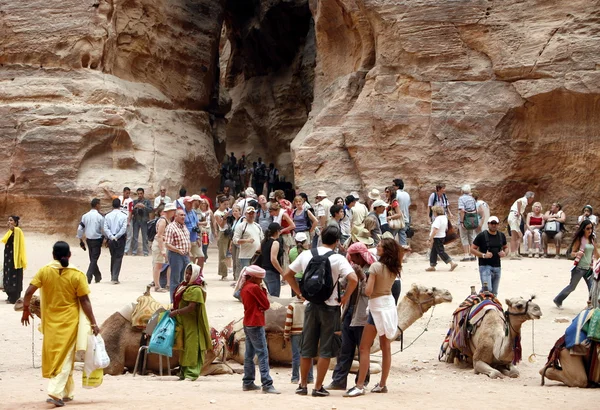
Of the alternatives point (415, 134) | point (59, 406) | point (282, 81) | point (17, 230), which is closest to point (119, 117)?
point (415, 134)

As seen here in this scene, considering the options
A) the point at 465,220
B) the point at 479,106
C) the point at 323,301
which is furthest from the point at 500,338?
the point at 479,106

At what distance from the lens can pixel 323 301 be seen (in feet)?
28.7

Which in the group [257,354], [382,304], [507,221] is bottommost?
[257,354]

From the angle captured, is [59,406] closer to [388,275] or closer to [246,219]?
[388,275]

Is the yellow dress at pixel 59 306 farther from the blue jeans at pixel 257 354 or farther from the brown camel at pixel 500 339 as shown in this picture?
the brown camel at pixel 500 339

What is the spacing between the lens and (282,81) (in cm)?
3694

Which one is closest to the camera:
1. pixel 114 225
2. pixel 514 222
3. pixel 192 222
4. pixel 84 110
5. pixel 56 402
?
Answer: pixel 56 402

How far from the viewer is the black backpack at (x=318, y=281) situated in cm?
864

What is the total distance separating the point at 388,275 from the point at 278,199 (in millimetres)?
8209

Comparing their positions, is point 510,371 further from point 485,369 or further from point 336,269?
point 336,269

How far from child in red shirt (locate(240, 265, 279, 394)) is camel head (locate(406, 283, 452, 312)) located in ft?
8.57

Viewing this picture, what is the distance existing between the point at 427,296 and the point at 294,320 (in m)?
2.10

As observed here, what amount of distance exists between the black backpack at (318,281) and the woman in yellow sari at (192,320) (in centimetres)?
156

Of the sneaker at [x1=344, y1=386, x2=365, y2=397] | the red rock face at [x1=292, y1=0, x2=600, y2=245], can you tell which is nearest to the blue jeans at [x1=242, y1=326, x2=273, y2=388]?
the sneaker at [x1=344, y1=386, x2=365, y2=397]
